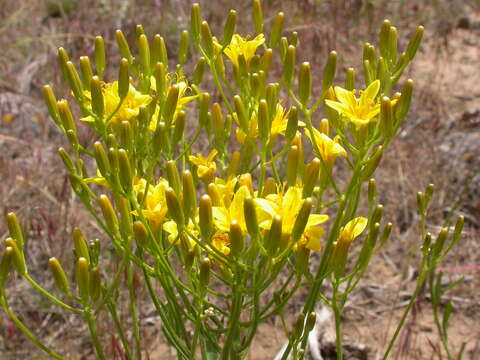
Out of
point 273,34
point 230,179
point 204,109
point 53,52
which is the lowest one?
point 53,52

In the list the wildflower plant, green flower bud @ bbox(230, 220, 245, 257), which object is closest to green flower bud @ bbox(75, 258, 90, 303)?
the wildflower plant

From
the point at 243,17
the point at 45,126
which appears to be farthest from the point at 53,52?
the point at 243,17

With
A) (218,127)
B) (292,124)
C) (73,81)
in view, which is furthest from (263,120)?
(73,81)

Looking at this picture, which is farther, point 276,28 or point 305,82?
point 276,28

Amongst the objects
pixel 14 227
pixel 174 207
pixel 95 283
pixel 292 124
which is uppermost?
pixel 292 124

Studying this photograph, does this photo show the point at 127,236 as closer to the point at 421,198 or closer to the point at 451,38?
the point at 421,198

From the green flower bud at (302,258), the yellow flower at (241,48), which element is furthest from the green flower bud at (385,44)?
the green flower bud at (302,258)

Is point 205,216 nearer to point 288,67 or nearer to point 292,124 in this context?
point 292,124
